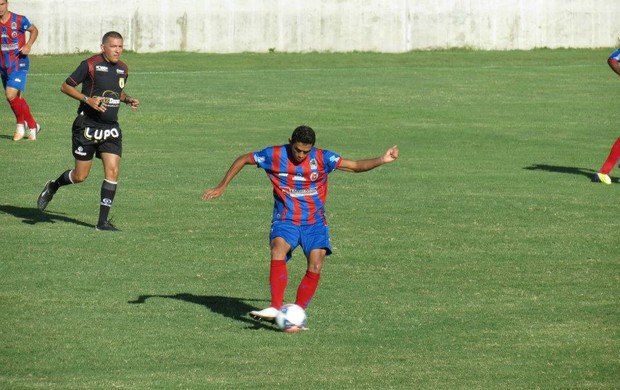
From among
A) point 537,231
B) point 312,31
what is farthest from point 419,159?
point 312,31

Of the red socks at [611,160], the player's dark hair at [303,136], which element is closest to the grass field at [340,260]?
the red socks at [611,160]

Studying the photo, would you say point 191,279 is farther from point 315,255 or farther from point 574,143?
point 574,143

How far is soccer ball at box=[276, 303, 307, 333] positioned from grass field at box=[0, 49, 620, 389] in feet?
0.30

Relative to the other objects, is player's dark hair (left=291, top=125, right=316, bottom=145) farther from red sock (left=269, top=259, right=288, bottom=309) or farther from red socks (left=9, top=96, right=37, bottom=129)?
red socks (left=9, top=96, right=37, bottom=129)

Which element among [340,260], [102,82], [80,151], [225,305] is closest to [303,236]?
[225,305]

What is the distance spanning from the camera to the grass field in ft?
35.6

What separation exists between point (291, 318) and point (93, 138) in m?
6.35

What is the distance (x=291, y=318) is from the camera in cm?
1166

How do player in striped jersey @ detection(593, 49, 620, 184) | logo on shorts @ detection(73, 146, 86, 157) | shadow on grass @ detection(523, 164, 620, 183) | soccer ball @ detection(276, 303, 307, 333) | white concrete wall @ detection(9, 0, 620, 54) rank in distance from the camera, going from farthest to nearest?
1. white concrete wall @ detection(9, 0, 620, 54)
2. shadow on grass @ detection(523, 164, 620, 183)
3. player in striped jersey @ detection(593, 49, 620, 184)
4. logo on shorts @ detection(73, 146, 86, 157)
5. soccer ball @ detection(276, 303, 307, 333)

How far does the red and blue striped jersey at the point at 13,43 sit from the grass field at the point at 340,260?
1584 millimetres

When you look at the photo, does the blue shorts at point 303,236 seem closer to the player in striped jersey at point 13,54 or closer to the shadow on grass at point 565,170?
the shadow on grass at point 565,170

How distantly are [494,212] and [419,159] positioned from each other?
240 inches

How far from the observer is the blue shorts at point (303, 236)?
1216 centimetres

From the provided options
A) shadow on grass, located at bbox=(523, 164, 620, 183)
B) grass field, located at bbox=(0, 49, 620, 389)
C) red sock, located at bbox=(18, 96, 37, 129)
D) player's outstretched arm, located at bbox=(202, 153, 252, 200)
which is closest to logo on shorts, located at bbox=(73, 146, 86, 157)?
grass field, located at bbox=(0, 49, 620, 389)
